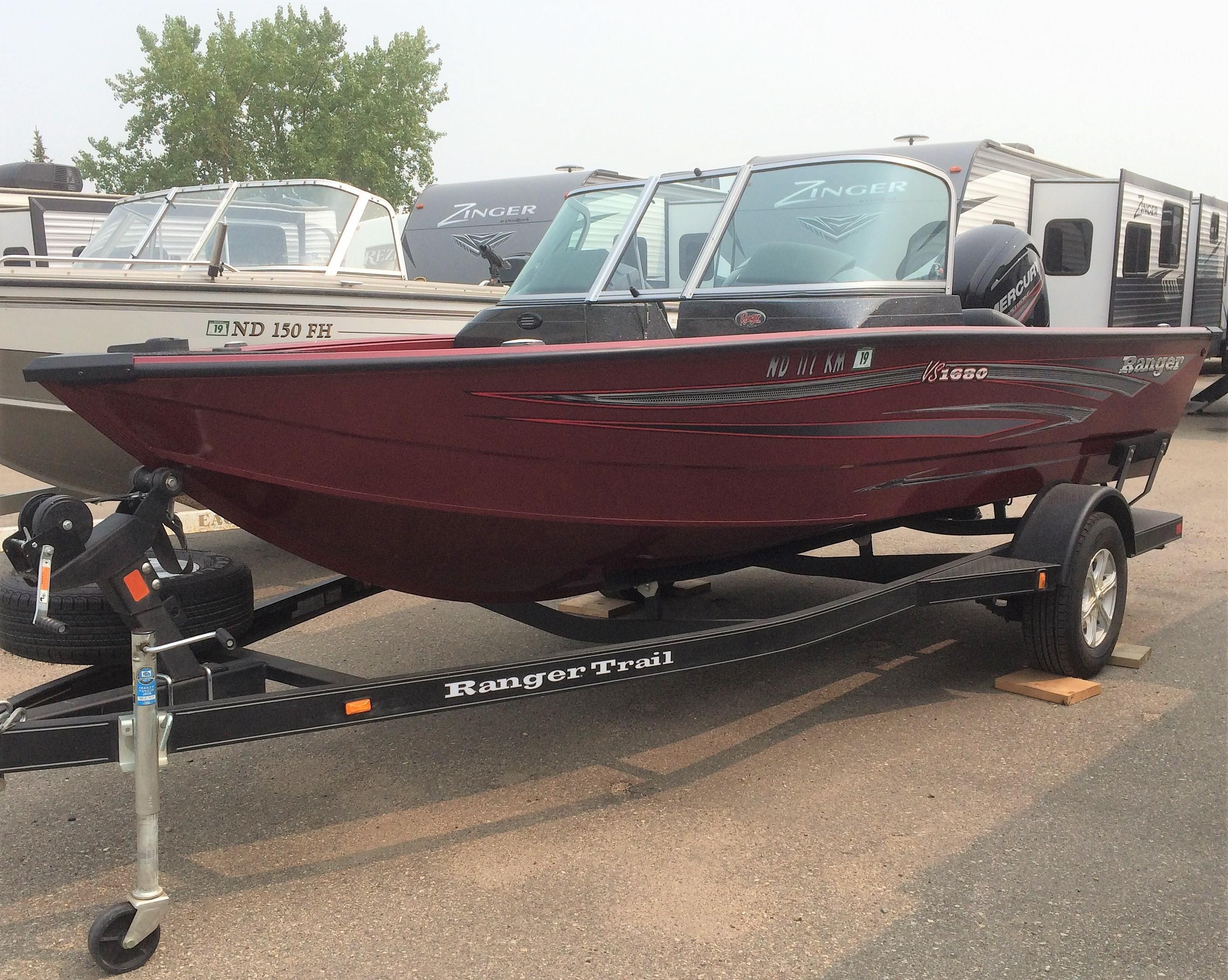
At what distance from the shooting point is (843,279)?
4129 mm

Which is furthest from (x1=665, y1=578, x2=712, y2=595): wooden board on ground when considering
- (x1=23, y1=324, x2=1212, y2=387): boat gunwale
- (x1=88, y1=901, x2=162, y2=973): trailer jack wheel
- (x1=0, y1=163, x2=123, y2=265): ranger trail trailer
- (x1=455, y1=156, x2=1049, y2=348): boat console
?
(x1=0, y1=163, x2=123, y2=265): ranger trail trailer

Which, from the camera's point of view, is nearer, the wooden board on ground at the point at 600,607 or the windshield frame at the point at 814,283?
the windshield frame at the point at 814,283

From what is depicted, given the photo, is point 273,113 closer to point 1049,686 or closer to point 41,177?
point 41,177

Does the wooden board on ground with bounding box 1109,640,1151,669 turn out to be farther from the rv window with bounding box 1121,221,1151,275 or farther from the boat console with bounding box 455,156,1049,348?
the rv window with bounding box 1121,221,1151,275

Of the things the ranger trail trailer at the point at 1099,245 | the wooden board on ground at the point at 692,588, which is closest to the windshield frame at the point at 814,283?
the wooden board on ground at the point at 692,588

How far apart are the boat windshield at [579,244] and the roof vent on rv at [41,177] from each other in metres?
12.4

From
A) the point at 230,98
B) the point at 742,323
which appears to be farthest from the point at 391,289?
the point at 230,98

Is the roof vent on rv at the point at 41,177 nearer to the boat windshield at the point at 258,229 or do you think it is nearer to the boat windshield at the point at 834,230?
the boat windshield at the point at 258,229

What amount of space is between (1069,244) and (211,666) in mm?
11085

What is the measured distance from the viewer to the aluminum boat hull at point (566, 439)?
2.90 meters

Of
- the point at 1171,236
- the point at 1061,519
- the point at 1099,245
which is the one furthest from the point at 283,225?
the point at 1171,236

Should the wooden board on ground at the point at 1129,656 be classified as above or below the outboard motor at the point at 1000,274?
below

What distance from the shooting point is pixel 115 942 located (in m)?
2.49

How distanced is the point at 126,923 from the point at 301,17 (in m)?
38.0
